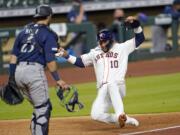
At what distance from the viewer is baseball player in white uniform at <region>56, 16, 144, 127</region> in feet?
29.8

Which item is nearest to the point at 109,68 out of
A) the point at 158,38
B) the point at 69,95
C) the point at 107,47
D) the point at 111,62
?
the point at 111,62

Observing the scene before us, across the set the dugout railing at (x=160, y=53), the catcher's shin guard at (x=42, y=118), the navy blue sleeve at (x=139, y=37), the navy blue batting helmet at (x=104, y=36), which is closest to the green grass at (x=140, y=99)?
the navy blue sleeve at (x=139, y=37)

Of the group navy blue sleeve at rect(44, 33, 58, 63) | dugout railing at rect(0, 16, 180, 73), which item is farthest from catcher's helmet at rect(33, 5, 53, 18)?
dugout railing at rect(0, 16, 180, 73)

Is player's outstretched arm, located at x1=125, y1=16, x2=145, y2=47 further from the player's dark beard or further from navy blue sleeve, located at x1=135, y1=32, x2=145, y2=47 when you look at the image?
the player's dark beard

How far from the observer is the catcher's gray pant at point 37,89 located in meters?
7.85

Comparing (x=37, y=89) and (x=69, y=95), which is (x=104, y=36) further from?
(x=37, y=89)

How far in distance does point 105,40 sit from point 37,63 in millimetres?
1586

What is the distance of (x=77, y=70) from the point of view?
58.9 ft

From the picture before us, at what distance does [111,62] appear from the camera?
925cm

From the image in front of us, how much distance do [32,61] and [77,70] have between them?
33.0ft

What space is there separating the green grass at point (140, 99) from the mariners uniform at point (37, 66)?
122 inches

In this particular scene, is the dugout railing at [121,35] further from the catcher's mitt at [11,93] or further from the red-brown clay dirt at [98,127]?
the catcher's mitt at [11,93]

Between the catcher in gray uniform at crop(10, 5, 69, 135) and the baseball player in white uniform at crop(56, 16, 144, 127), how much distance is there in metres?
1.13

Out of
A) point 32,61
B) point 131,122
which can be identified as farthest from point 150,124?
point 32,61
